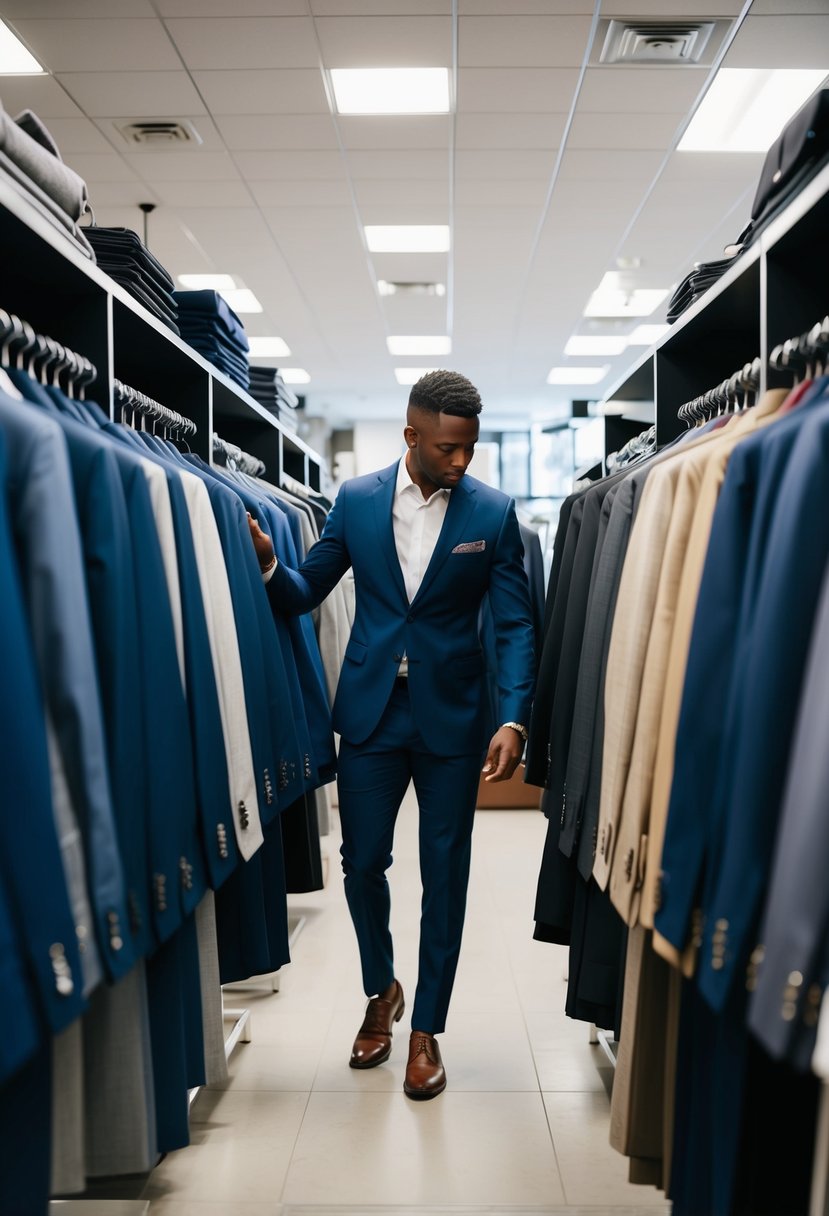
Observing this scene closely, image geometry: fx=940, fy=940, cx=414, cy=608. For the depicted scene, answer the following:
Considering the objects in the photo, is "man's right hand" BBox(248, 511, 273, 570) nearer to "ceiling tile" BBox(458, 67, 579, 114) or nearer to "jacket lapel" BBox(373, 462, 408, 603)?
"jacket lapel" BBox(373, 462, 408, 603)

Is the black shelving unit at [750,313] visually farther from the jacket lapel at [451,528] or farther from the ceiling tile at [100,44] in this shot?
the ceiling tile at [100,44]

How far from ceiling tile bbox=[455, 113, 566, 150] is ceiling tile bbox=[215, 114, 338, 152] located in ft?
2.05

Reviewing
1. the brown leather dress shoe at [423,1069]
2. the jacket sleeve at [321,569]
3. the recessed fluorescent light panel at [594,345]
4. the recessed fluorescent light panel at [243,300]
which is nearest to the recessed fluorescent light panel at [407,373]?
the recessed fluorescent light panel at [594,345]

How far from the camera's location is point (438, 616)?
7.52 ft

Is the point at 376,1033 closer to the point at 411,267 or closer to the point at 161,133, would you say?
the point at 161,133

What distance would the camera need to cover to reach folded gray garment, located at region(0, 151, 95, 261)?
1.42m

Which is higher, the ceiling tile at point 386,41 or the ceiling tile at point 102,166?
the ceiling tile at point 386,41

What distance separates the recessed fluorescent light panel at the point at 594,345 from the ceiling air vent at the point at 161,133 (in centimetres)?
429

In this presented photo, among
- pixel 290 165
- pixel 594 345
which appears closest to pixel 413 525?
pixel 290 165

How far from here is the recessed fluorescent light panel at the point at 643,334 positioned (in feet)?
25.3

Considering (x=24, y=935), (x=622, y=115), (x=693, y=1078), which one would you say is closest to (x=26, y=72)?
(x=622, y=115)

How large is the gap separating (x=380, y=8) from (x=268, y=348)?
4.98m

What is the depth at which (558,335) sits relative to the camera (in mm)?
8031

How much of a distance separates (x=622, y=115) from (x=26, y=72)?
8.45ft
